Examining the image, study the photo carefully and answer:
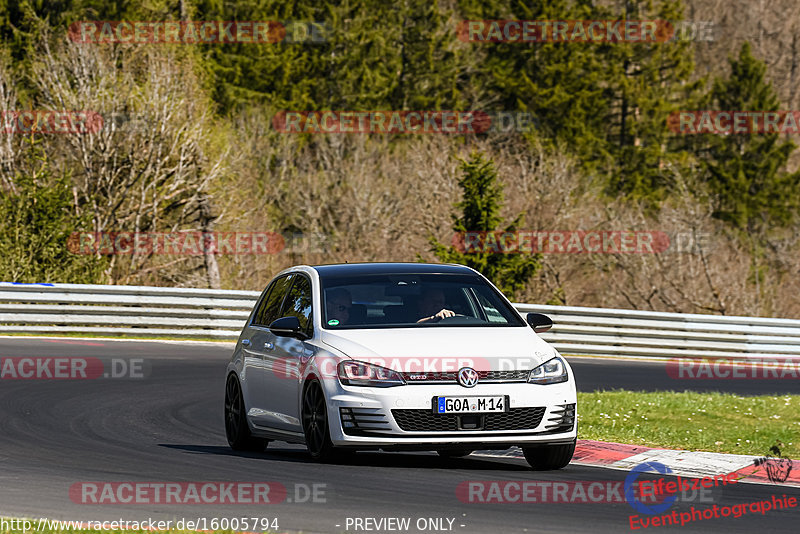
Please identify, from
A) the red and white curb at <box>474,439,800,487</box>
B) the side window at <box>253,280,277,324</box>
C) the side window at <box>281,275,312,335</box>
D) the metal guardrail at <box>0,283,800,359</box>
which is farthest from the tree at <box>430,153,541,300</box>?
the side window at <box>281,275,312,335</box>

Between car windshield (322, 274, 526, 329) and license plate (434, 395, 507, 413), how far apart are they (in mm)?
927

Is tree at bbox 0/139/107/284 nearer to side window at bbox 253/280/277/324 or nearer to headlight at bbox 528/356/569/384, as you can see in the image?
side window at bbox 253/280/277/324

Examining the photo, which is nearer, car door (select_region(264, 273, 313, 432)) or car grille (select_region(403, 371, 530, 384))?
car grille (select_region(403, 371, 530, 384))

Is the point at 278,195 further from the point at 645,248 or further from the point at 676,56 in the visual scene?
the point at 676,56

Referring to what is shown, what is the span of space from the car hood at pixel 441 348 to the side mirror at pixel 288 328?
32 centimetres

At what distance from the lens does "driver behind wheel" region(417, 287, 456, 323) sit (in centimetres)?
1109

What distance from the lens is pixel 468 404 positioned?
998 cm

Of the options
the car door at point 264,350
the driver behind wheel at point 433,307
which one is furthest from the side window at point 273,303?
the driver behind wheel at point 433,307

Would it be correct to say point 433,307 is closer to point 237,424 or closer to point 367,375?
point 367,375

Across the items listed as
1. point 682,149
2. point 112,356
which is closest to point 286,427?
point 112,356

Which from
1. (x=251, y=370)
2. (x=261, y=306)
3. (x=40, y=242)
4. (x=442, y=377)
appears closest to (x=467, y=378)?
(x=442, y=377)

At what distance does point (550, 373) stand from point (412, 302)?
1.42m

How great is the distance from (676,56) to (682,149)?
15.3 ft

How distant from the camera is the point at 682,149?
69938 mm
